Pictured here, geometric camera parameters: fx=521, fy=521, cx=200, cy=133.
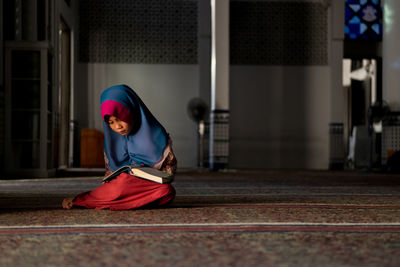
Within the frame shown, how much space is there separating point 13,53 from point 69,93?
3.01 metres

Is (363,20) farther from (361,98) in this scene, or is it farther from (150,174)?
(150,174)

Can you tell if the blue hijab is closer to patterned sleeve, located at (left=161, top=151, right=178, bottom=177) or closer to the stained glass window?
patterned sleeve, located at (left=161, top=151, right=178, bottom=177)

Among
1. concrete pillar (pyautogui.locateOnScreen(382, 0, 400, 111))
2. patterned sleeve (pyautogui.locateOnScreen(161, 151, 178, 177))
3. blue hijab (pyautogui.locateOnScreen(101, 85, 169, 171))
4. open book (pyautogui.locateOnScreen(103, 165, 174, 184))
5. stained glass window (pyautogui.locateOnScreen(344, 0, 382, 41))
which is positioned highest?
stained glass window (pyautogui.locateOnScreen(344, 0, 382, 41))

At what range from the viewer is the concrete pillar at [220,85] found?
698 cm

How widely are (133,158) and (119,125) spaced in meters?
0.16

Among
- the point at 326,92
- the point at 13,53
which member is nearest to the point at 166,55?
the point at 326,92

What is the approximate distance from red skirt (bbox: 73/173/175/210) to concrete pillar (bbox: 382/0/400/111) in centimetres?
598

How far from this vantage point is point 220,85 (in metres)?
7.04

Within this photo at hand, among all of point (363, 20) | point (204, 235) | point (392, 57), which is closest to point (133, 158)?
point (204, 235)

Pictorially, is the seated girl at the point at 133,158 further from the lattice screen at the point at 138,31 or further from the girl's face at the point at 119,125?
the lattice screen at the point at 138,31

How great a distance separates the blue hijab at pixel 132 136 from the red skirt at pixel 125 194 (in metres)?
0.07

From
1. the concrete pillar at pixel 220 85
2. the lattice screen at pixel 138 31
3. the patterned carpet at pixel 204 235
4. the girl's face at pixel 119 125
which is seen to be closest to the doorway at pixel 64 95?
the lattice screen at pixel 138 31

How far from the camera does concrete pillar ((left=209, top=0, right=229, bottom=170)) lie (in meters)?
6.98

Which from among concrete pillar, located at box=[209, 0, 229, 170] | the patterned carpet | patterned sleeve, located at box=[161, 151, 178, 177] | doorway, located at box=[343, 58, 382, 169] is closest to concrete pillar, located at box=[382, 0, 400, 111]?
doorway, located at box=[343, 58, 382, 169]
